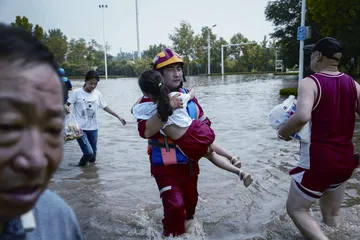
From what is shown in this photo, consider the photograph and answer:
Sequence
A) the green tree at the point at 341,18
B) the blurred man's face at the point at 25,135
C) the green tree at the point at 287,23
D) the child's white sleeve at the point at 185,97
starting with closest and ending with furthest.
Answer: the blurred man's face at the point at 25,135
the child's white sleeve at the point at 185,97
the green tree at the point at 341,18
the green tree at the point at 287,23

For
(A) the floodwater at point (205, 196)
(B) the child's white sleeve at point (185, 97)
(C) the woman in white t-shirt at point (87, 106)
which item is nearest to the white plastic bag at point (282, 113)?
(B) the child's white sleeve at point (185, 97)

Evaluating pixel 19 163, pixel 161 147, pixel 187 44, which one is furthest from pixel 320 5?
pixel 187 44

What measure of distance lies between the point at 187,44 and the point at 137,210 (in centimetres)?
8037

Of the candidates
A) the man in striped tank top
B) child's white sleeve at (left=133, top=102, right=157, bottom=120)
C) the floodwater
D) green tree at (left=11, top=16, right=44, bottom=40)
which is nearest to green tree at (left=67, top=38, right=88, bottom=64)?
green tree at (left=11, top=16, right=44, bottom=40)

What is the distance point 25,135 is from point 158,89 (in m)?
2.58

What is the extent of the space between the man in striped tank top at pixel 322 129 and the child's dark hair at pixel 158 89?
3.64 feet

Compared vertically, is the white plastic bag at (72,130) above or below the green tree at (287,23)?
below

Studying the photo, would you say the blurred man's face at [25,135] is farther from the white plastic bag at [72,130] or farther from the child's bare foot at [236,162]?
the white plastic bag at [72,130]

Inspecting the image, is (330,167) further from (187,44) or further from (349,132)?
(187,44)

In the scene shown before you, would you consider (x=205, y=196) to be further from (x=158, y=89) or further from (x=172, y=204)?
(x=158, y=89)

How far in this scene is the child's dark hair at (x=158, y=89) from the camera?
3.37m

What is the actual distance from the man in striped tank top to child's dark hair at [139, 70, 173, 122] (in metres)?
1.11

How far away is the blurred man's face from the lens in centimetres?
80

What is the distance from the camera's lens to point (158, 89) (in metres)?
3.38
